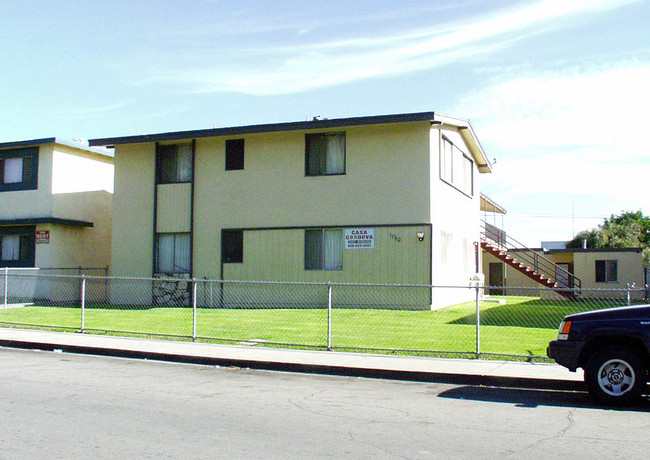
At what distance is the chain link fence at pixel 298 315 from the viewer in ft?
46.8

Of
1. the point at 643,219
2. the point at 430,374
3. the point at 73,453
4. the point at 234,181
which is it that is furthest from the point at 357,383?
the point at 643,219

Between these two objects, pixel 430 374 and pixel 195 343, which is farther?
pixel 195 343

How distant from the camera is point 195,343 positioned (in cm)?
1482

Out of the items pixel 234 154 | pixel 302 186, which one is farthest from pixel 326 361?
pixel 234 154

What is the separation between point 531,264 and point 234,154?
18.0 m

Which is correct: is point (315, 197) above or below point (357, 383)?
above

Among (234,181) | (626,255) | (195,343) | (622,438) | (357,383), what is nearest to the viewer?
(622,438)

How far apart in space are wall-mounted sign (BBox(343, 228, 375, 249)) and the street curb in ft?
33.4

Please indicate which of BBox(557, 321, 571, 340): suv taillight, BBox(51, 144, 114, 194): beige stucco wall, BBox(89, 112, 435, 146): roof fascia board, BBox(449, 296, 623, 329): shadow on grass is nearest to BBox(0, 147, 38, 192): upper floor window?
BBox(51, 144, 114, 194): beige stucco wall

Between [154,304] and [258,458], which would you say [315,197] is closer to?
[154,304]

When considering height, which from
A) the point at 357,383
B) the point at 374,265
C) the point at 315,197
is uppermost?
the point at 315,197

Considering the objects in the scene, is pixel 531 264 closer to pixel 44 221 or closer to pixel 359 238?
pixel 359 238

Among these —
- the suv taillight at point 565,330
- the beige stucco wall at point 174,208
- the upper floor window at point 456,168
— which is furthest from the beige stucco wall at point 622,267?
the suv taillight at point 565,330

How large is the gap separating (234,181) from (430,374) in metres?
14.5
